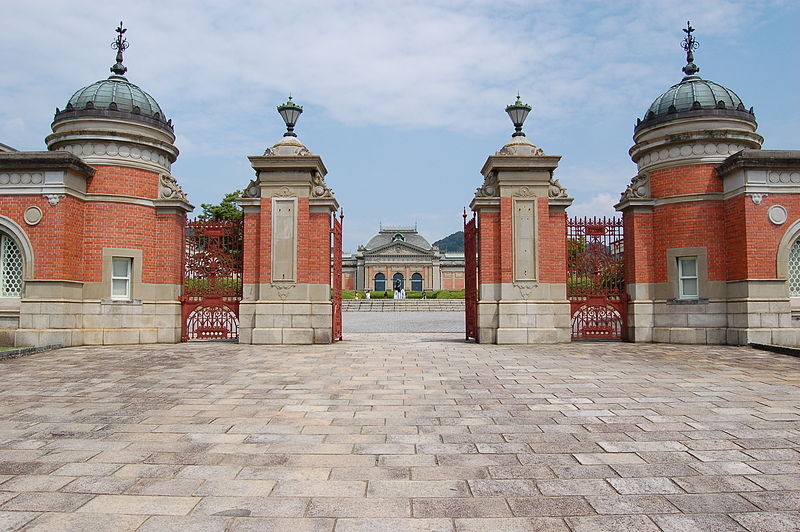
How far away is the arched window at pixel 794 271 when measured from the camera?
12.5 meters

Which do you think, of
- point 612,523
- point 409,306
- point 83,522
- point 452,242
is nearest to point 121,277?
point 83,522

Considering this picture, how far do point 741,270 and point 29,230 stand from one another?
15466 mm

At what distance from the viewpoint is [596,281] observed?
1353cm

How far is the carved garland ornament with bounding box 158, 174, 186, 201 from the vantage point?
13.5m

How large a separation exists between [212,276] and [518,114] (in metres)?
8.25

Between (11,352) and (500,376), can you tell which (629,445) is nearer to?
(500,376)

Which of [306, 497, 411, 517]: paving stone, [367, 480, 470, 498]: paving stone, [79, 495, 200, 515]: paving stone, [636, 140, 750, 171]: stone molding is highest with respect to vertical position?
[636, 140, 750, 171]: stone molding

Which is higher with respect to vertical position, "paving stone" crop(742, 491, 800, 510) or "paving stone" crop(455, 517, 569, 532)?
"paving stone" crop(742, 491, 800, 510)

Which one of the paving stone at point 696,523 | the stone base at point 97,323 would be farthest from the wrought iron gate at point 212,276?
the paving stone at point 696,523

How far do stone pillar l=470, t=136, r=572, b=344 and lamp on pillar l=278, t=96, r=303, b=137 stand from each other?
465 cm

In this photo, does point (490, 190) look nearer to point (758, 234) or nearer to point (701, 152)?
point (701, 152)

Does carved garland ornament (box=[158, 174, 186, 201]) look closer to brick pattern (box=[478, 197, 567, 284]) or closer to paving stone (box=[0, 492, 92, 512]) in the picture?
brick pattern (box=[478, 197, 567, 284])

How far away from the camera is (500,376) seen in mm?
8039

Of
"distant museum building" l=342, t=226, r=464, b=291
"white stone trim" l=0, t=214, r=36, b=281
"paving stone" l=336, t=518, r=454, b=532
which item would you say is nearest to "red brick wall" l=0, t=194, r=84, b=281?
"white stone trim" l=0, t=214, r=36, b=281
